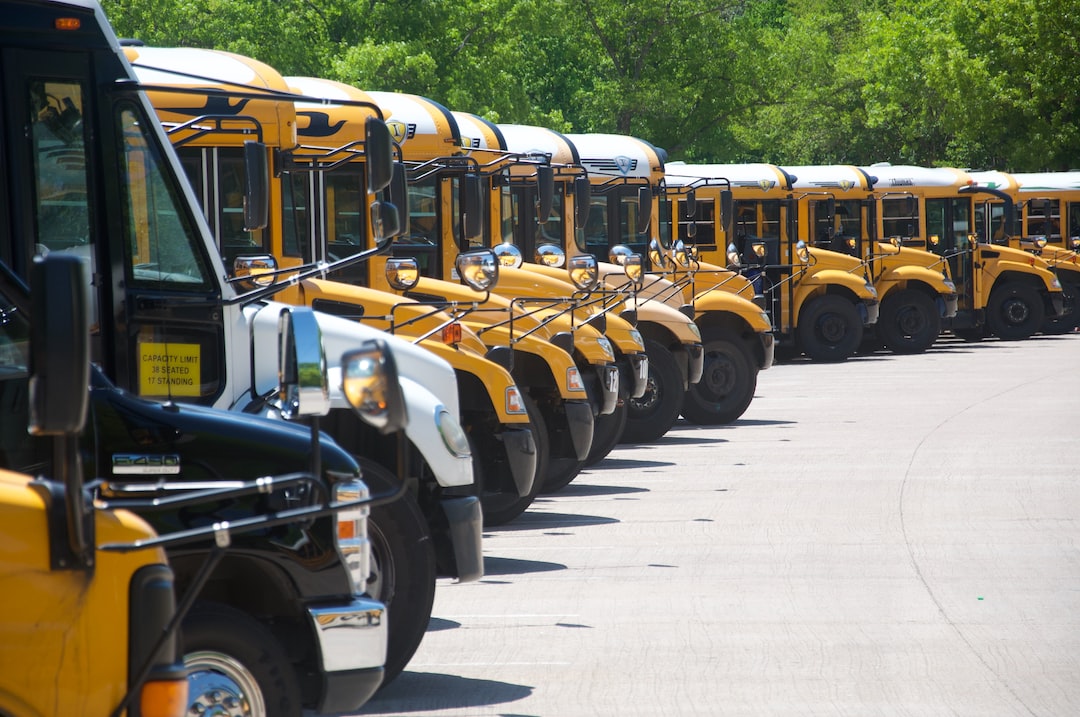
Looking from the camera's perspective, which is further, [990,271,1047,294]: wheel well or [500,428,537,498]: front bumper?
[990,271,1047,294]: wheel well

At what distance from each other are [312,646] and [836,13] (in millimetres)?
52656

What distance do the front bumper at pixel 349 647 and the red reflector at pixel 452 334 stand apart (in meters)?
5.01

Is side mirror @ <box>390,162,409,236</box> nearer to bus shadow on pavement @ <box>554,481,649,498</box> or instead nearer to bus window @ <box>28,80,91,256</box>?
bus window @ <box>28,80,91,256</box>

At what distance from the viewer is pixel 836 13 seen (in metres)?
55.2

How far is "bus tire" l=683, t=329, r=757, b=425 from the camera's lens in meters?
17.3

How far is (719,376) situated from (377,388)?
14.3 meters

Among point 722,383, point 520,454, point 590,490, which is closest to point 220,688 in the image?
point 520,454

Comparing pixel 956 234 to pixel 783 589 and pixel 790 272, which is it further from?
pixel 783 589

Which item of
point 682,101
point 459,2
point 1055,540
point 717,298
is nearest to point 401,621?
point 1055,540

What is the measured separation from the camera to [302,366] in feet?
13.4

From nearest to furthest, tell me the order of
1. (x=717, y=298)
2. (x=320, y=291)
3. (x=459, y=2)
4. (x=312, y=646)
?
(x=312, y=646) → (x=320, y=291) → (x=717, y=298) → (x=459, y=2)

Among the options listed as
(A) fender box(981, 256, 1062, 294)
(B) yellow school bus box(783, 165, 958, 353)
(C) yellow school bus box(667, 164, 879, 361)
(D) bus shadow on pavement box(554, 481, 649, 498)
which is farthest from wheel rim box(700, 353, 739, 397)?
(A) fender box(981, 256, 1062, 294)

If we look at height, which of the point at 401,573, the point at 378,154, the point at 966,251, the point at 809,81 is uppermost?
the point at 809,81

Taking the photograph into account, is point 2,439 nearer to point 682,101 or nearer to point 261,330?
point 261,330
